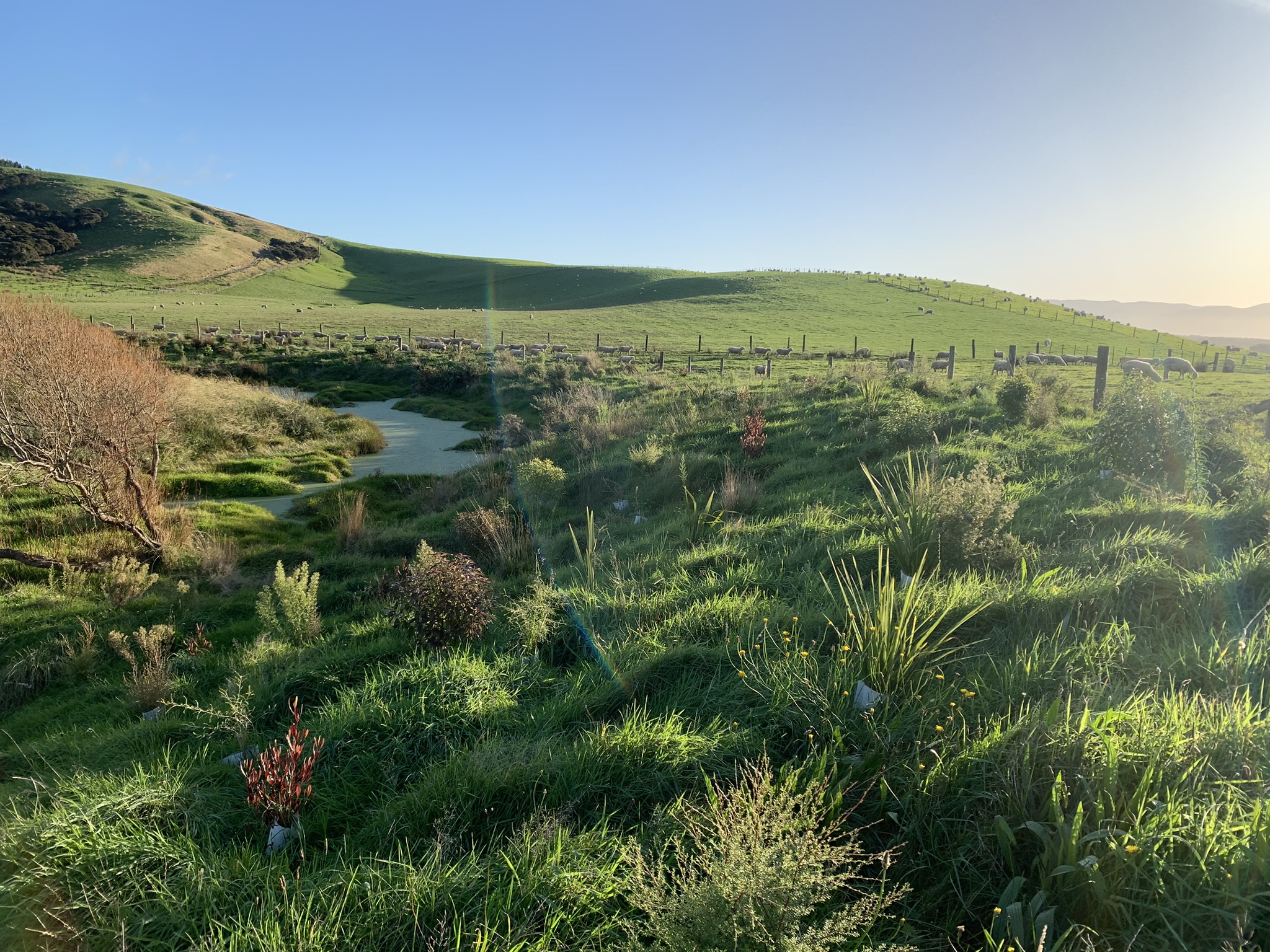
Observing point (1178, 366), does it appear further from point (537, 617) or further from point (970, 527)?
point (537, 617)

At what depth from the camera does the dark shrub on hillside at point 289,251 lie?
10531 centimetres

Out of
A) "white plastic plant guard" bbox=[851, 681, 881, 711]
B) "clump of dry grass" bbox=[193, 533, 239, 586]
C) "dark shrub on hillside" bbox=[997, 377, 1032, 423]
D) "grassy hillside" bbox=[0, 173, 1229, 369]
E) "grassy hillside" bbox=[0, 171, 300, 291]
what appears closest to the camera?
"white plastic plant guard" bbox=[851, 681, 881, 711]

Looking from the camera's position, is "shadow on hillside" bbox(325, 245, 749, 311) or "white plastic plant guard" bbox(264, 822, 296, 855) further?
"shadow on hillside" bbox(325, 245, 749, 311)

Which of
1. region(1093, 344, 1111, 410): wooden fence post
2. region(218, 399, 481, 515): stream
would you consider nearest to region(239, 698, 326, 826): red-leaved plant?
region(218, 399, 481, 515): stream

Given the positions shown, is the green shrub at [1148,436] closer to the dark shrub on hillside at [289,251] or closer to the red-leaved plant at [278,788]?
the red-leaved plant at [278,788]

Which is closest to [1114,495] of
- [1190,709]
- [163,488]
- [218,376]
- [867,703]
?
[1190,709]

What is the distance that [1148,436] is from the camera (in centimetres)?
746

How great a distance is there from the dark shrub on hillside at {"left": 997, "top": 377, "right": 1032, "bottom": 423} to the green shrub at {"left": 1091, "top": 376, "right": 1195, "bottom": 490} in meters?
3.70

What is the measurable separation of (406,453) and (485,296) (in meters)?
74.6

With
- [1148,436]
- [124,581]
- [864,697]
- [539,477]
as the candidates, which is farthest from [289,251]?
[864,697]

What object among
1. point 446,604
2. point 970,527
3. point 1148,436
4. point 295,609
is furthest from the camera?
point 1148,436

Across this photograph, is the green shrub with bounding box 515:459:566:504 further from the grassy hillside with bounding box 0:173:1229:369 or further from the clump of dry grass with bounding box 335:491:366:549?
the grassy hillside with bounding box 0:173:1229:369

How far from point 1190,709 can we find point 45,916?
532 centimetres

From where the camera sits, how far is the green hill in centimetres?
5056
